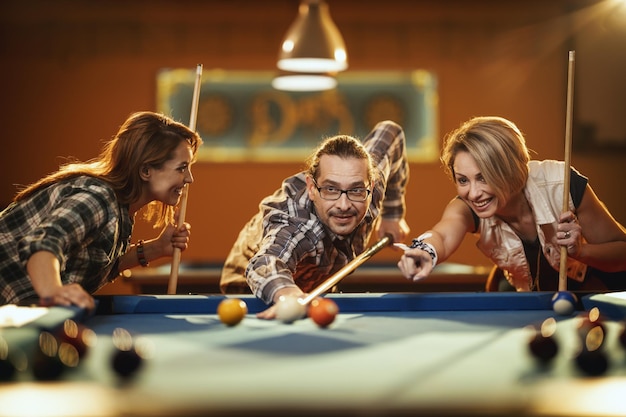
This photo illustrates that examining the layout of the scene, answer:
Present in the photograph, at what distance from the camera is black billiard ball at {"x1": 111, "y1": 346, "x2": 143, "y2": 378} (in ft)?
4.50

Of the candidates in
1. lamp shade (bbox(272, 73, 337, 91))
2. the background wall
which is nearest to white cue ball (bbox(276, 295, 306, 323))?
lamp shade (bbox(272, 73, 337, 91))

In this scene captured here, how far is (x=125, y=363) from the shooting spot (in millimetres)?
1376

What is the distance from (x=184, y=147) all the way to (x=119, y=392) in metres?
1.78

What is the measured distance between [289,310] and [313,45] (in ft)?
8.07

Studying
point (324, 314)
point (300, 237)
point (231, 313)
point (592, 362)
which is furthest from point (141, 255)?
point (592, 362)

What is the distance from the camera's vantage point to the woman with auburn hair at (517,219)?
2.78 metres

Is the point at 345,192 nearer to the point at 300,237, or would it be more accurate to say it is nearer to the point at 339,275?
the point at 300,237

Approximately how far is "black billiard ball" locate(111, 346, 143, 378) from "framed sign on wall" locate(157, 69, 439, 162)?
5312mm

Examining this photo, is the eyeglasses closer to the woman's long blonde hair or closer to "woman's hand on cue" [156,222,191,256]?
the woman's long blonde hair

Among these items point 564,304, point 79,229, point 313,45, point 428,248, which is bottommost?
point 564,304

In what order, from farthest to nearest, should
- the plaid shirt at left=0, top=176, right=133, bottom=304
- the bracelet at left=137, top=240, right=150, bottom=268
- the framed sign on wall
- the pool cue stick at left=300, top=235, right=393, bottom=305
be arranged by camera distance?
the framed sign on wall
the bracelet at left=137, top=240, right=150, bottom=268
the plaid shirt at left=0, top=176, right=133, bottom=304
the pool cue stick at left=300, top=235, right=393, bottom=305

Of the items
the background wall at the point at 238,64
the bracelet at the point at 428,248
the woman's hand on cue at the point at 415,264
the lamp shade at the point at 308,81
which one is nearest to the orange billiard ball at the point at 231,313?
the woman's hand on cue at the point at 415,264

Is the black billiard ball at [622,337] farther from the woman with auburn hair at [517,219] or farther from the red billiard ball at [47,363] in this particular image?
the red billiard ball at [47,363]

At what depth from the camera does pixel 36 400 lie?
123 cm
